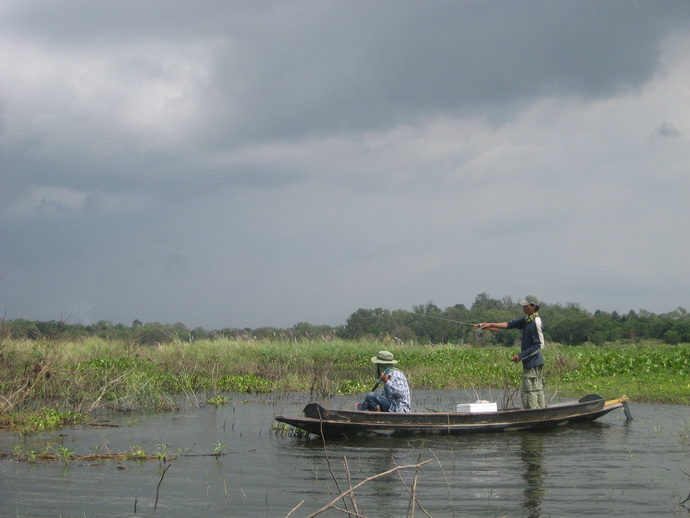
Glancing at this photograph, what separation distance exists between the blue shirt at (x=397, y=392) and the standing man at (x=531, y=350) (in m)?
1.85

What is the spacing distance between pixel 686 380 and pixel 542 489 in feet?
37.3

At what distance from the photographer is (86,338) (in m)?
25.3

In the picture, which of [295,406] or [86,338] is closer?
[295,406]

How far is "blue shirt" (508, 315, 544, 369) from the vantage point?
491 inches

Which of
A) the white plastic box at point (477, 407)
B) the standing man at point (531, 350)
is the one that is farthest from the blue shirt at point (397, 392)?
the standing man at point (531, 350)

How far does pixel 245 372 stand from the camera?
71.6ft

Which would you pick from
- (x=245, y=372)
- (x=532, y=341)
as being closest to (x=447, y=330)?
(x=245, y=372)

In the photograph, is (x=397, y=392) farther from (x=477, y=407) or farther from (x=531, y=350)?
(x=531, y=350)

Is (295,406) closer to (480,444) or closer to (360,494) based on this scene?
(480,444)

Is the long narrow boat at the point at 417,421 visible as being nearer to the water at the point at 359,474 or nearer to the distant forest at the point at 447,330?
the water at the point at 359,474

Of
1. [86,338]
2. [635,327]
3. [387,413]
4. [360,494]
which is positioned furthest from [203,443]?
[635,327]

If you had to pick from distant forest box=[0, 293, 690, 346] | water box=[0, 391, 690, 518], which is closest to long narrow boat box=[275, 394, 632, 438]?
water box=[0, 391, 690, 518]

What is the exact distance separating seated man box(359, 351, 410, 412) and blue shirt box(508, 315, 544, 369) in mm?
2161

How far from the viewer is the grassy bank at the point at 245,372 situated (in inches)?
578
